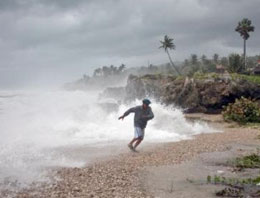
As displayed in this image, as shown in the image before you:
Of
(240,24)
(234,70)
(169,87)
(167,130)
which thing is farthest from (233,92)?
(240,24)

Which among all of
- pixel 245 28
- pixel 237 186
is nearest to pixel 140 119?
pixel 237 186

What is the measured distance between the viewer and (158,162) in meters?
10.8

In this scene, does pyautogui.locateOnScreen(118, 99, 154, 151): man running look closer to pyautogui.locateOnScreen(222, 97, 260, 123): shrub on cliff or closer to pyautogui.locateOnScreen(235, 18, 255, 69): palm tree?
pyautogui.locateOnScreen(222, 97, 260, 123): shrub on cliff

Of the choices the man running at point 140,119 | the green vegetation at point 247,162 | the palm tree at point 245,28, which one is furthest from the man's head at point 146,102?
the palm tree at point 245,28

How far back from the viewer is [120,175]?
355 inches

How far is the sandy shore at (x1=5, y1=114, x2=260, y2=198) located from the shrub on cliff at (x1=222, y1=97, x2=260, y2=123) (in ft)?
41.2

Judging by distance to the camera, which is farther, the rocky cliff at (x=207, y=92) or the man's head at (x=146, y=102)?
the rocky cliff at (x=207, y=92)

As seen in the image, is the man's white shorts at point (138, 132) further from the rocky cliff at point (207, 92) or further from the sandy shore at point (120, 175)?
the rocky cliff at point (207, 92)

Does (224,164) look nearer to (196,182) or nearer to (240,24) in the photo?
(196,182)

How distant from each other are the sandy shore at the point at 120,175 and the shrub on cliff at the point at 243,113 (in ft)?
41.2

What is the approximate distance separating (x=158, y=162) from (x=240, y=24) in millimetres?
66023

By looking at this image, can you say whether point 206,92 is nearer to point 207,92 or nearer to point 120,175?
point 207,92

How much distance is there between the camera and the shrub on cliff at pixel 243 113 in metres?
25.6

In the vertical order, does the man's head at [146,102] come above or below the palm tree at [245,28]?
below
